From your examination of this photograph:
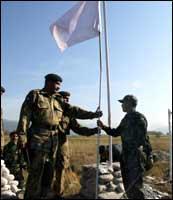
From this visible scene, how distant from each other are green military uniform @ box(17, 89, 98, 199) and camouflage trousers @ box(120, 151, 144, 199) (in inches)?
52.2

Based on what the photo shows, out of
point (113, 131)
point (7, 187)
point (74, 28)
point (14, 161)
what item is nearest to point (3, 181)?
point (7, 187)

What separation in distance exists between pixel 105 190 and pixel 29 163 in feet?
10.2

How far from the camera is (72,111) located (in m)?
7.22

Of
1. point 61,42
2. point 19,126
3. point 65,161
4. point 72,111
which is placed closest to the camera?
point 19,126

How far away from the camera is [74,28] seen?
836 centimetres

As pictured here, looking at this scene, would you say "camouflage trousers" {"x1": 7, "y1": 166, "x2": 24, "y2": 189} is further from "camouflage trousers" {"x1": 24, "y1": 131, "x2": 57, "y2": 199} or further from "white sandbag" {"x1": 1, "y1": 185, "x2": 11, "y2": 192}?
"camouflage trousers" {"x1": 24, "y1": 131, "x2": 57, "y2": 199}

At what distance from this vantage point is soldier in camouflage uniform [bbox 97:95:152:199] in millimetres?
6918

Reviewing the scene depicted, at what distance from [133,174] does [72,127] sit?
134cm

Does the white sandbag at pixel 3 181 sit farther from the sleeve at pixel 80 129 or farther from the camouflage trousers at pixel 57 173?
the sleeve at pixel 80 129

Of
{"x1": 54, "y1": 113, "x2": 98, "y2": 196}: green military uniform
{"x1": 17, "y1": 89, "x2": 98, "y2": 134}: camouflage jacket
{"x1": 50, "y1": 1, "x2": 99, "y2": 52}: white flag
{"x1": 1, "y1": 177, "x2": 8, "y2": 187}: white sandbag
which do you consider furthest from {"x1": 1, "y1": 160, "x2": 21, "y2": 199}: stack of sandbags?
{"x1": 50, "y1": 1, "x2": 99, "y2": 52}: white flag

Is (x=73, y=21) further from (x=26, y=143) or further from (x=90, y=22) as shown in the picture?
(x=26, y=143)

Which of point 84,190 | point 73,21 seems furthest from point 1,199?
point 73,21

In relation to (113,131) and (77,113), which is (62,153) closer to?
(77,113)

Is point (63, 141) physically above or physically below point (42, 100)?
below
